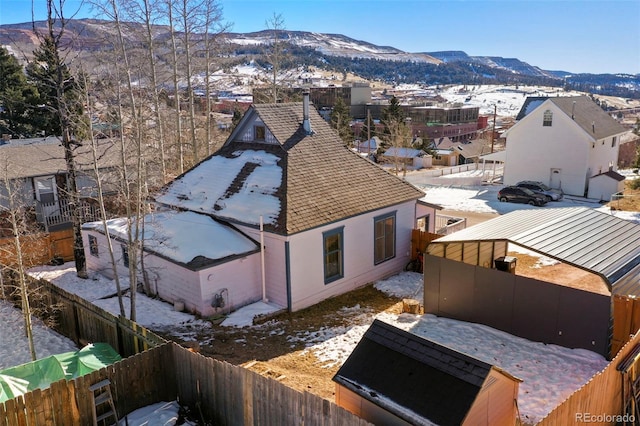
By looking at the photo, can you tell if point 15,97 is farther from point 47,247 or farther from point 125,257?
point 125,257

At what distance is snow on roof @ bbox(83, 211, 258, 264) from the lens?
15970mm

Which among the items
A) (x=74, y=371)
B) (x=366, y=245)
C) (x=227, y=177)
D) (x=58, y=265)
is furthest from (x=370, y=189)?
(x=58, y=265)

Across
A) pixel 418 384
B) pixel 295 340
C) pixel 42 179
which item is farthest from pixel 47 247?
pixel 418 384

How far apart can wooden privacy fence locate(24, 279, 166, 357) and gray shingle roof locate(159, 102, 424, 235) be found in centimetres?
568

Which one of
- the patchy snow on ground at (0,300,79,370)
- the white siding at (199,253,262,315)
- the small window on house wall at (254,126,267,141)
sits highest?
the small window on house wall at (254,126,267,141)

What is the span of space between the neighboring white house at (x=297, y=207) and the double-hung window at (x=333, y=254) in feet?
0.12

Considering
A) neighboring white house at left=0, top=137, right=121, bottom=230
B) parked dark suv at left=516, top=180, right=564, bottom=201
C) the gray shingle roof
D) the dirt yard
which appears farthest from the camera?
parked dark suv at left=516, top=180, right=564, bottom=201

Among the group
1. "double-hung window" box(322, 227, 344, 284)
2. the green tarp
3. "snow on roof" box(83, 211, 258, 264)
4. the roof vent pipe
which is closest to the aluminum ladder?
the green tarp

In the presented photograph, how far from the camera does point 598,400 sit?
8758 millimetres

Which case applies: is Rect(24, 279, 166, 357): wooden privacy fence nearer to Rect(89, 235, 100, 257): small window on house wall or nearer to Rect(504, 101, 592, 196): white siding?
Rect(89, 235, 100, 257): small window on house wall

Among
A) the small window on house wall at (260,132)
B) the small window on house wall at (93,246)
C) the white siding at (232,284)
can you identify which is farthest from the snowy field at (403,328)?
the small window on house wall at (260,132)

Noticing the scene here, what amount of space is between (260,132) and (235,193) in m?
3.17

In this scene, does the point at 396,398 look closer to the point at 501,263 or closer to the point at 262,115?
the point at 501,263

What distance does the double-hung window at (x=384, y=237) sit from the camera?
63.0 ft
